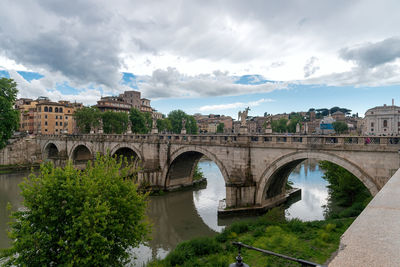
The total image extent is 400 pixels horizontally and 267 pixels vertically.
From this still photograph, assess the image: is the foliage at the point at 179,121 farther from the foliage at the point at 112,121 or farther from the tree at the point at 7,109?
the tree at the point at 7,109

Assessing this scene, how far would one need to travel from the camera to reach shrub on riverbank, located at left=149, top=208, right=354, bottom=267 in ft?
30.3

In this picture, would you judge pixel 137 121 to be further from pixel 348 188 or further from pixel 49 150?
pixel 348 188

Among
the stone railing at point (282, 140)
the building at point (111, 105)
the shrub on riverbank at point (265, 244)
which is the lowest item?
the shrub on riverbank at point (265, 244)

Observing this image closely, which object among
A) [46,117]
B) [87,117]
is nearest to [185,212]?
[87,117]

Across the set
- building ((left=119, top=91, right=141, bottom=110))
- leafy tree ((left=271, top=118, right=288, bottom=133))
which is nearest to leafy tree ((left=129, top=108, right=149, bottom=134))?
building ((left=119, top=91, right=141, bottom=110))

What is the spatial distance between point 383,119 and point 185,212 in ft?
202

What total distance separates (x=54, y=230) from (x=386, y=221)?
8.18 metres

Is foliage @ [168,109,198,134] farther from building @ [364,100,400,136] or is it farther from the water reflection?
building @ [364,100,400,136]

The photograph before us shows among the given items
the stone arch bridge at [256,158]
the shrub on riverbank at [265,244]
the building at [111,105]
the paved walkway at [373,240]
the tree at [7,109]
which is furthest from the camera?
the building at [111,105]

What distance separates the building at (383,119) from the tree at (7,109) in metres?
68.2

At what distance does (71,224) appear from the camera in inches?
306

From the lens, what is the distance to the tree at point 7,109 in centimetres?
3334

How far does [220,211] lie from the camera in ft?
57.2

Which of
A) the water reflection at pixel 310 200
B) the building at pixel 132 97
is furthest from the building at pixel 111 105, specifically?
the water reflection at pixel 310 200
